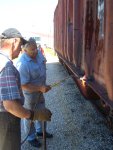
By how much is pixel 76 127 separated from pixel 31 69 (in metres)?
1.80

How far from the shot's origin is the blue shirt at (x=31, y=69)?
5.12 metres

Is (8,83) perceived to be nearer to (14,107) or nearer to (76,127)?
(14,107)

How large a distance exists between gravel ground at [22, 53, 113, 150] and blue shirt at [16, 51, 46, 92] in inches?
42.8

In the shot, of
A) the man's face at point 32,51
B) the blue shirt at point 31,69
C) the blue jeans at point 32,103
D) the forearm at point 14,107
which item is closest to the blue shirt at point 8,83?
the forearm at point 14,107

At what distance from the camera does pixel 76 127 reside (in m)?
6.43

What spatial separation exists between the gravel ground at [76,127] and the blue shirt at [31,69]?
1087 millimetres

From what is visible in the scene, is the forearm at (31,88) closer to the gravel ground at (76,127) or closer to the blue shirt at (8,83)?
the gravel ground at (76,127)

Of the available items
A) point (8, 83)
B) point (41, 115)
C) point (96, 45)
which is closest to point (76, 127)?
point (96, 45)

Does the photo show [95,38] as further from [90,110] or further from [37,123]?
[90,110]

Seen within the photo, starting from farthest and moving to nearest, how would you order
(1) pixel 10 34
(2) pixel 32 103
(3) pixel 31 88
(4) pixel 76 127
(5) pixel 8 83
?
(4) pixel 76 127, (2) pixel 32 103, (3) pixel 31 88, (1) pixel 10 34, (5) pixel 8 83

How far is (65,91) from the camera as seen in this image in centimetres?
1025

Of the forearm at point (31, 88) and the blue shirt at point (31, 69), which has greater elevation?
the blue shirt at point (31, 69)

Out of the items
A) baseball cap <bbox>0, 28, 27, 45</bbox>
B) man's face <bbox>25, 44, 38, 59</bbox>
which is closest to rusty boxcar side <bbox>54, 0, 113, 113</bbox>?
man's face <bbox>25, 44, 38, 59</bbox>

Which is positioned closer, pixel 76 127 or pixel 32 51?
pixel 32 51
